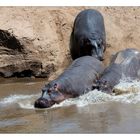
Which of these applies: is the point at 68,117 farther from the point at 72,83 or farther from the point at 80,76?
the point at 80,76

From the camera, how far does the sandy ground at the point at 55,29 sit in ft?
41.4

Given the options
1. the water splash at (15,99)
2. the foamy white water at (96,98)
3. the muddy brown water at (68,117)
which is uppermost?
the muddy brown water at (68,117)

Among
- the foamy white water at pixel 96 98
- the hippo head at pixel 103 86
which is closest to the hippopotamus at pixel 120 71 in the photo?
the hippo head at pixel 103 86

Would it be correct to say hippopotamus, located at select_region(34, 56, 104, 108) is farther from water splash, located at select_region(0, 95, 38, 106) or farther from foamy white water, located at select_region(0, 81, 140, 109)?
water splash, located at select_region(0, 95, 38, 106)

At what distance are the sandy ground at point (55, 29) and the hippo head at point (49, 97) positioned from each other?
106 inches

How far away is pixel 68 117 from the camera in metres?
8.12

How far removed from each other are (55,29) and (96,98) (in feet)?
15.1

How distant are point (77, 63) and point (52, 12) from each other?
3043 mm

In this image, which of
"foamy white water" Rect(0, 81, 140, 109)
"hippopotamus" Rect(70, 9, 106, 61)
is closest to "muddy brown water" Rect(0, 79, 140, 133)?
"foamy white water" Rect(0, 81, 140, 109)

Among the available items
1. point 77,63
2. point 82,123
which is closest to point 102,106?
point 82,123

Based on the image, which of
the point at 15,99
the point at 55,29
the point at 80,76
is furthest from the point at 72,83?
the point at 55,29

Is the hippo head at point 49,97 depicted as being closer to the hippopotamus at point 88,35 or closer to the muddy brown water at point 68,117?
the muddy brown water at point 68,117

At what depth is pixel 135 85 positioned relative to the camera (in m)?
10.1

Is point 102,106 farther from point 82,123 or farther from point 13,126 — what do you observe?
point 13,126
